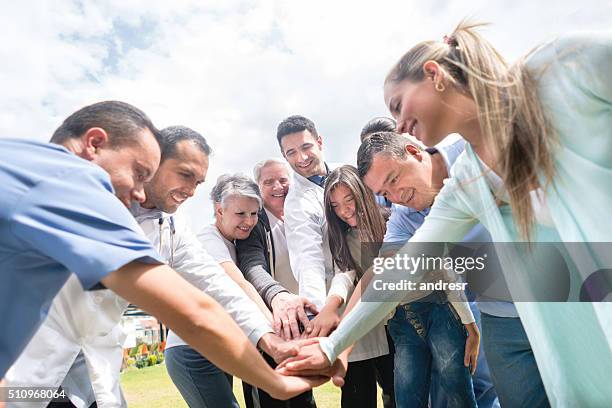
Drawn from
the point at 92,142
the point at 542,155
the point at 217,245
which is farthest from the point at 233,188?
the point at 542,155

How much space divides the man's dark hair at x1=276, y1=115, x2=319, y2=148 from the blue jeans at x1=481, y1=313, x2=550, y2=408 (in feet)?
7.65

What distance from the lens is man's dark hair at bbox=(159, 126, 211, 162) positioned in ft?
10.3

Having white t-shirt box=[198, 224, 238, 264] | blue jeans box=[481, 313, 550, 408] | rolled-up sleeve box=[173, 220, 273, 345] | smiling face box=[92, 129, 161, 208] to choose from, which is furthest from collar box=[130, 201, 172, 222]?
blue jeans box=[481, 313, 550, 408]

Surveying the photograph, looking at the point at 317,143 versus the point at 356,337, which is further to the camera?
the point at 317,143

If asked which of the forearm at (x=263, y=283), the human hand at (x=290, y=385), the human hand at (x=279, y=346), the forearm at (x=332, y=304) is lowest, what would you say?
the human hand at (x=290, y=385)

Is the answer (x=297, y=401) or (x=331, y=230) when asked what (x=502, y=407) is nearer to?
(x=297, y=401)

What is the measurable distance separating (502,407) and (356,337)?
84 cm

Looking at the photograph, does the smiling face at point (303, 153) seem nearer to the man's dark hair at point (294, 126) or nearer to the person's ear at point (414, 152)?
the man's dark hair at point (294, 126)

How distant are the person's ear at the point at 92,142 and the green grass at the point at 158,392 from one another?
13.1 ft

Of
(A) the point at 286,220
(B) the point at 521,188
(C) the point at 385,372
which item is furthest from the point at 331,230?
(B) the point at 521,188

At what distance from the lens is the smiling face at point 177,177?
9.80 ft

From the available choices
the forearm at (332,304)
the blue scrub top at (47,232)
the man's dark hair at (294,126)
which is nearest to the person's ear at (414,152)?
the forearm at (332,304)

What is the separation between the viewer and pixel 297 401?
3.12m

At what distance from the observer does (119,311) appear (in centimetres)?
225
